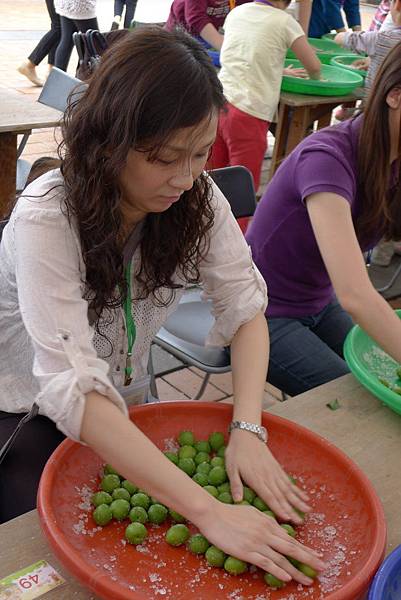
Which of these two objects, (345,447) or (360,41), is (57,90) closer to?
(345,447)

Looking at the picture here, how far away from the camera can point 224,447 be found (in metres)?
1.17

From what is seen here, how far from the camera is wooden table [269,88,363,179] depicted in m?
3.76

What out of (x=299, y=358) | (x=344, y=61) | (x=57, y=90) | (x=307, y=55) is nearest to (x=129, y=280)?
(x=299, y=358)

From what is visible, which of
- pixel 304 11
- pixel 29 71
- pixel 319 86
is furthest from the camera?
pixel 29 71

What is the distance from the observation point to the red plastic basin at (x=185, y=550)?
88 centimetres

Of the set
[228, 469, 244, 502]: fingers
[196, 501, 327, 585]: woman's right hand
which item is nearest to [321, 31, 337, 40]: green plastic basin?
[228, 469, 244, 502]: fingers

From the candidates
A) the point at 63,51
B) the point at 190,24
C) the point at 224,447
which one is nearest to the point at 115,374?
the point at 224,447

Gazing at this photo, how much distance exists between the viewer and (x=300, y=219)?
172 cm

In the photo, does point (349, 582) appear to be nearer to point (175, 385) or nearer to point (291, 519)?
point (291, 519)

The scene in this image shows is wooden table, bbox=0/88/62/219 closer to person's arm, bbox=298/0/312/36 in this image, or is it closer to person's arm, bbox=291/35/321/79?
person's arm, bbox=291/35/321/79

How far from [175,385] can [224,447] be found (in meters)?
1.38

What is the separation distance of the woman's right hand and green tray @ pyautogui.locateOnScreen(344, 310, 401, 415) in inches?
15.9

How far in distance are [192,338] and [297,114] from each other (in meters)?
2.34

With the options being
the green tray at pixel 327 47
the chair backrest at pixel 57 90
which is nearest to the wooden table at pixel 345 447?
the chair backrest at pixel 57 90
